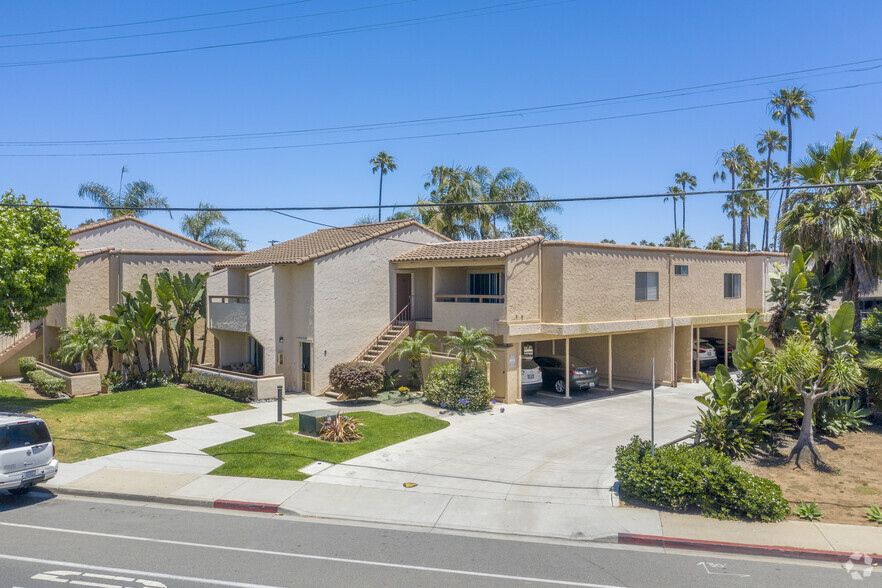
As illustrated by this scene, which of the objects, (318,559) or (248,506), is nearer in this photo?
(318,559)

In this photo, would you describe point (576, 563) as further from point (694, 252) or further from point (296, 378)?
point (694, 252)

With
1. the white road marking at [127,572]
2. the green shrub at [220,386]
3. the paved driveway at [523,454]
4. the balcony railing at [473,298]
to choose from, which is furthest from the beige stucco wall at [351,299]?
the white road marking at [127,572]

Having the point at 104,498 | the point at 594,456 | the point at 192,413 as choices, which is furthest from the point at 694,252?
the point at 104,498

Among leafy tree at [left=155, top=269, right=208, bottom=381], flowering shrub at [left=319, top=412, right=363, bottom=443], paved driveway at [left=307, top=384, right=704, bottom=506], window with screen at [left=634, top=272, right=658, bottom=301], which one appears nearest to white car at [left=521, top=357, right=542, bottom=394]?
paved driveway at [left=307, top=384, right=704, bottom=506]

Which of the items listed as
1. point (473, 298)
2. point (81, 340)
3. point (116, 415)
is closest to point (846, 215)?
point (473, 298)

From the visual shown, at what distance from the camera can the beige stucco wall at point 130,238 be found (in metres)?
27.9

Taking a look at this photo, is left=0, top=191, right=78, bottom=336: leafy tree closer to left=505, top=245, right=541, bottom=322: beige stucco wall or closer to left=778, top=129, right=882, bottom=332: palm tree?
left=505, top=245, right=541, bottom=322: beige stucco wall

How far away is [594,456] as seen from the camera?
14.9m

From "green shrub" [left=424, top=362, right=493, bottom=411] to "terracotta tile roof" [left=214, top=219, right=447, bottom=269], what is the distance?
20.6 ft

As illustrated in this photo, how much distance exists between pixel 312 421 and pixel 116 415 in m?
7.08

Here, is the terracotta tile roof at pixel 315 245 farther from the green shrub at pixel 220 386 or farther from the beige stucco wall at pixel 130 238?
the beige stucco wall at pixel 130 238

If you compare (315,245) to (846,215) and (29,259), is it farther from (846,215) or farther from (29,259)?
(846,215)

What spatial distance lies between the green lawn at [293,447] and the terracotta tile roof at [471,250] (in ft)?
20.4

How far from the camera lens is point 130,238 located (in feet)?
96.4
